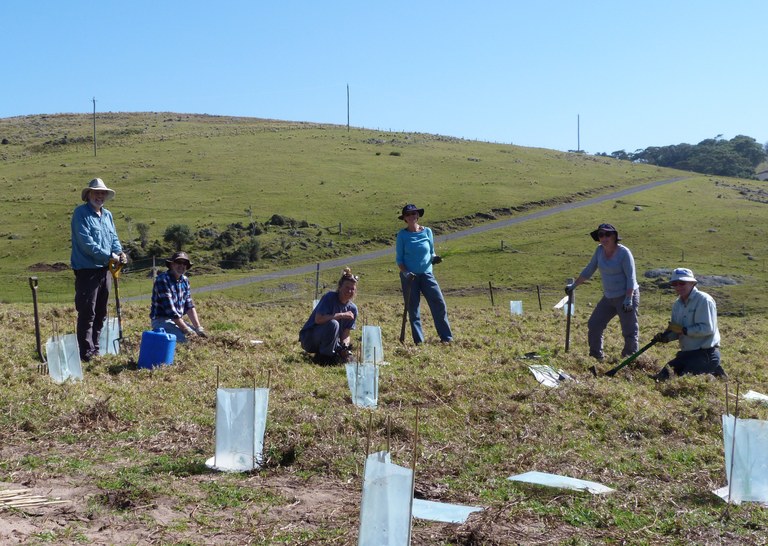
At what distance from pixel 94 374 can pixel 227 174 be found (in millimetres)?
62448

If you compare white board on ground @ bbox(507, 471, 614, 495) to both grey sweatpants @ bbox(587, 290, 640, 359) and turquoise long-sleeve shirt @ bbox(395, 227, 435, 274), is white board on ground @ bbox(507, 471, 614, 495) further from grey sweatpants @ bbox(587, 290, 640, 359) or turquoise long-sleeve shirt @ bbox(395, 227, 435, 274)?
turquoise long-sleeve shirt @ bbox(395, 227, 435, 274)

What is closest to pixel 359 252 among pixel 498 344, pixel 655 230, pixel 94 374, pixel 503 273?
pixel 503 273

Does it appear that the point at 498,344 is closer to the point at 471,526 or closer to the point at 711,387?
the point at 711,387

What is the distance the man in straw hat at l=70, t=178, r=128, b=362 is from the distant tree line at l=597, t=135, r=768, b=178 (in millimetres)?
103402

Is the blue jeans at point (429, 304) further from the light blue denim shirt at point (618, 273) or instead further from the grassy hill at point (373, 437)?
the light blue denim shirt at point (618, 273)

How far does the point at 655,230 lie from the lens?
54.3 meters

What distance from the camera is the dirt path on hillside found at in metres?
40.6

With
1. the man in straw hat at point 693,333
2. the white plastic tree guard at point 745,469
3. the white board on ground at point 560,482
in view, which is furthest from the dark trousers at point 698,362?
the white board on ground at point 560,482

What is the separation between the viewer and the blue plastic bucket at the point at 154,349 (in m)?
10.5

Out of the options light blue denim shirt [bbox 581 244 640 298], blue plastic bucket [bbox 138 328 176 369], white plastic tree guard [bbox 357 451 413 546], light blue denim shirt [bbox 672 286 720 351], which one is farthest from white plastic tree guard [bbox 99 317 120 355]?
white plastic tree guard [bbox 357 451 413 546]

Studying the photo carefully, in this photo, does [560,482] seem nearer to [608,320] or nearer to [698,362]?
[698,362]

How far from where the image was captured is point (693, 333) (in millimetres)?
10578

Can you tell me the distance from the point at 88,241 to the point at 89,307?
80cm

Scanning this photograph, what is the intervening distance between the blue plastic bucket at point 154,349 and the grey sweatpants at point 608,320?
17.8 feet
